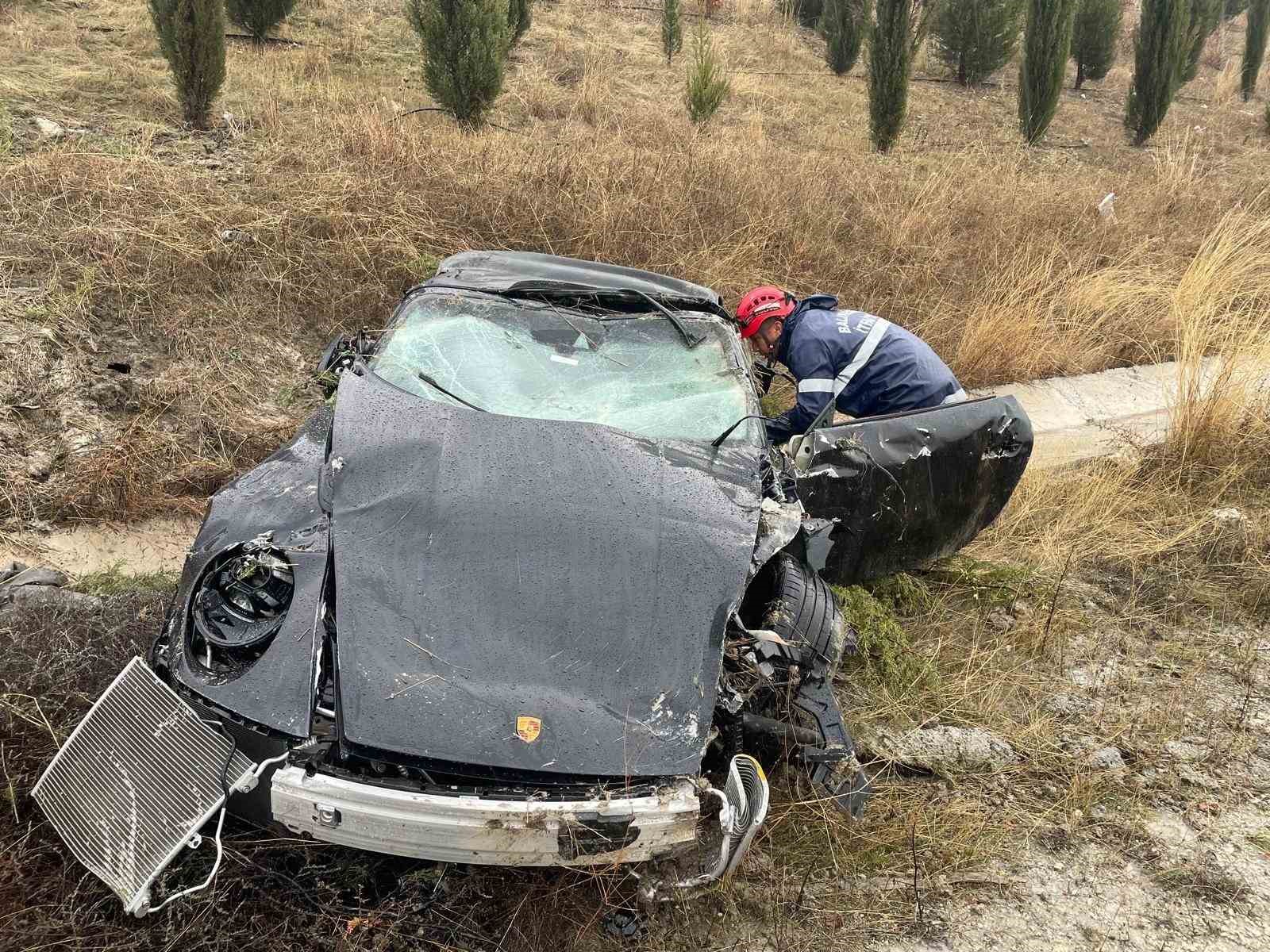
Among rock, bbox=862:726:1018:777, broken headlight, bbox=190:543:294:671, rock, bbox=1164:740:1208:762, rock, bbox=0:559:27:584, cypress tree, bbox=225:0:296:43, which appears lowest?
rock, bbox=1164:740:1208:762

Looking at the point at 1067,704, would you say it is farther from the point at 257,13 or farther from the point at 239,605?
the point at 257,13

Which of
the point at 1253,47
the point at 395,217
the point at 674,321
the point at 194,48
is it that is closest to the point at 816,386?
the point at 674,321

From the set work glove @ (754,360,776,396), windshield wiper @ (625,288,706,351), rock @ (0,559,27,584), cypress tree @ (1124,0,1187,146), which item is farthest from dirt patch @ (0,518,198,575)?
cypress tree @ (1124,0,1187,146)

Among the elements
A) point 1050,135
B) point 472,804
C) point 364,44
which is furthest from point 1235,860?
point 1050,135

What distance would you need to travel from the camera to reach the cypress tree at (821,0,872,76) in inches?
583

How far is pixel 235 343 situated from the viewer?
200 inches

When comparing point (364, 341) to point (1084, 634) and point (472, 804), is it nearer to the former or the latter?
point (472, 804)

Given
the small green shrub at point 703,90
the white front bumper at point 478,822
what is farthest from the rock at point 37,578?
the small green shrub at point 703,90

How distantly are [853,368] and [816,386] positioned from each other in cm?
20

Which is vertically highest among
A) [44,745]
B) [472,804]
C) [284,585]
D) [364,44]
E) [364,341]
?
[364,44]

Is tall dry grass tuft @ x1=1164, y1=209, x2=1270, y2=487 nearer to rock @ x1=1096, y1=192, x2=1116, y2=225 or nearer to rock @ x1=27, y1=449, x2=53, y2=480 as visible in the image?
rock @ x1=1096, y1=192, x2=1116, y2=225

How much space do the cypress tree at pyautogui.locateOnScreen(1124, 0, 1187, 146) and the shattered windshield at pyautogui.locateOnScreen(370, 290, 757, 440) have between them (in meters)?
12.4

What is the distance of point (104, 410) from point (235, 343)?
86 centimetres

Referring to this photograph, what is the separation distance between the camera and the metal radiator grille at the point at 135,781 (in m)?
2.03
